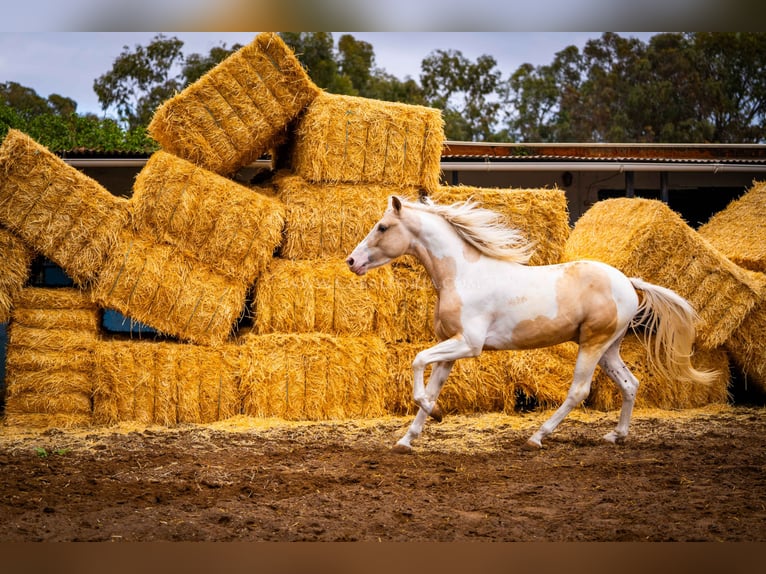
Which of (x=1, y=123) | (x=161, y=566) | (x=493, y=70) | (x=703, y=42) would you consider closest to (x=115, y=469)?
(x=161, y=566)

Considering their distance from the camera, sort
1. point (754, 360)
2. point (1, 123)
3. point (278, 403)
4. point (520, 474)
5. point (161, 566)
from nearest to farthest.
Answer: point (161, 566) → point (520, 474) → point (278, 403) → point (754, 360) → point (1, 123)

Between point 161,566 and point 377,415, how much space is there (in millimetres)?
4137

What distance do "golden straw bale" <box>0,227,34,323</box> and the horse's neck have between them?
346 cm

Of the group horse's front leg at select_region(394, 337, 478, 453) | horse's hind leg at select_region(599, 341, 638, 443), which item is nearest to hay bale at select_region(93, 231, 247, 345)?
horse's front leg at select_region(394, 337, 478, 453)

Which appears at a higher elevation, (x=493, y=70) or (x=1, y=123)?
(x=493, y=70)

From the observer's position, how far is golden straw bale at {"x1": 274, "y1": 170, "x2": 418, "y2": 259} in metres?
7.91

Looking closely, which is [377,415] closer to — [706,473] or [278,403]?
[278,403]

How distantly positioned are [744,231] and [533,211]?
291cm

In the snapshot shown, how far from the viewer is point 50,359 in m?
7.31

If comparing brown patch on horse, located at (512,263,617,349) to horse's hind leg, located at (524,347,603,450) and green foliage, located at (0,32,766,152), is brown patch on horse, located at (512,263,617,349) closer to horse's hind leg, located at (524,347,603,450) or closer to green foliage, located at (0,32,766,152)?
horse's hind leg, located at (524,347,603,450)

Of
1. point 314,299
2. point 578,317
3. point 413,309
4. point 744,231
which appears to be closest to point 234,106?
point 314,299

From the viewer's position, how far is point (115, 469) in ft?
19.3

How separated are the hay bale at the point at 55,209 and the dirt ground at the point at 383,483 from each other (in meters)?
1.56

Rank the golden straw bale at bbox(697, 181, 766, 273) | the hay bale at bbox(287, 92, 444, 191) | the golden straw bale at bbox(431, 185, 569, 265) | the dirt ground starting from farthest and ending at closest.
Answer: the golden straw bale at bbox(697, 181, 766, 273), the golden straw bale at bbox(431, 185, 569, 265), the hay bale at bbox(287, 92, 444, 191), the dirt ground
